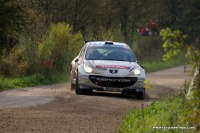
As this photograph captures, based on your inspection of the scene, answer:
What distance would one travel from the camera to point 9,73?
26.1 metres

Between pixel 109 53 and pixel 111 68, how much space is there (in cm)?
164

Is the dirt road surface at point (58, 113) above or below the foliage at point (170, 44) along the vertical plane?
below

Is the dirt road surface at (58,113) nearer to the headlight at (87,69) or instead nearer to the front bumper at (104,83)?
the front bumper at (104,83)

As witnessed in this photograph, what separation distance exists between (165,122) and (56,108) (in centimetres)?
456

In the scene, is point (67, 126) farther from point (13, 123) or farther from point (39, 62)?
point (39, 62)

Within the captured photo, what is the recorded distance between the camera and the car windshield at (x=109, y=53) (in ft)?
64.9

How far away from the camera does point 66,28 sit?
30016 mm

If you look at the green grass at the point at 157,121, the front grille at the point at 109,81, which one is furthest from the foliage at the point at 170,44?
the front grille at the point at 109,81

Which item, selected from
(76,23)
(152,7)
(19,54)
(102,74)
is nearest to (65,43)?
(19,54)

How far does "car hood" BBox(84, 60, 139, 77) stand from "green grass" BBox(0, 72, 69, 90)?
146 inches

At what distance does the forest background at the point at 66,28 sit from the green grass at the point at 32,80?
114mm

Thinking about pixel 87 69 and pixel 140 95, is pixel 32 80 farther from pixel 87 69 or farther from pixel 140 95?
pixel 140 95

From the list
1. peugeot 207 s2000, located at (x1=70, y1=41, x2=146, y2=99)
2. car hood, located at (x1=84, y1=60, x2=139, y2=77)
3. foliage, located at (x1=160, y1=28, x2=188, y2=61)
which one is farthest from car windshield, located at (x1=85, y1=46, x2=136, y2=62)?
foliage, located at (x1=160, y1=28, x2=188, y2=61)

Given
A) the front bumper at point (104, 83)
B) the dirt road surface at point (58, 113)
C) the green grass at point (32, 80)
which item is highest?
the front bumper at point (104, 83)
